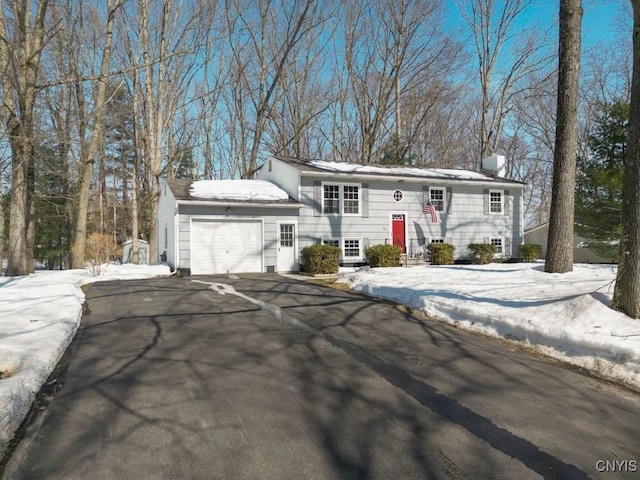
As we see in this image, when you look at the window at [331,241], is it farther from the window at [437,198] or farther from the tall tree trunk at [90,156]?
the tall tree trunk at [90,156]

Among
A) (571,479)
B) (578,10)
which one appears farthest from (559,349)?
(578,10)

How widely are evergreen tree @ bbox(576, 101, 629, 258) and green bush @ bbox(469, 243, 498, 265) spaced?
5.63 metres

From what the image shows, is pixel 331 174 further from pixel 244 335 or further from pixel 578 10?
pixel 244 335

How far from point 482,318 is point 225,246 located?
10477 millimetres

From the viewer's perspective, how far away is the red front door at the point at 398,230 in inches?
679

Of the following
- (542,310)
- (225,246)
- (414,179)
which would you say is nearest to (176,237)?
(225,246)

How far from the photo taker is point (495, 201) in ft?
63.2

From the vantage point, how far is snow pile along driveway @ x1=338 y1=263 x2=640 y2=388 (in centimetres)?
458

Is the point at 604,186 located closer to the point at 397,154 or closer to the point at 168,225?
the point at 397,154

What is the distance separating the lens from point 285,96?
27.3 meters

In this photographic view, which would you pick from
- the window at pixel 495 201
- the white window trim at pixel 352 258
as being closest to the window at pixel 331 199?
the white window trim at pixel 352 258

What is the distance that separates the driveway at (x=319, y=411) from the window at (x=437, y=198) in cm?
1281

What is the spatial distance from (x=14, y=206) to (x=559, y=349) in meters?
15.1

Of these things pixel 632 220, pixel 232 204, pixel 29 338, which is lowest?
pixel 29 338
